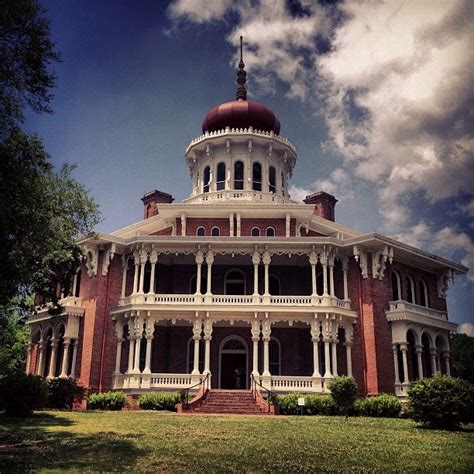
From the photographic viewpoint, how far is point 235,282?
31.5 meters

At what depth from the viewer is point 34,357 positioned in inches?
1383

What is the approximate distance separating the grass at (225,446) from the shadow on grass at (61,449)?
0.02 meters

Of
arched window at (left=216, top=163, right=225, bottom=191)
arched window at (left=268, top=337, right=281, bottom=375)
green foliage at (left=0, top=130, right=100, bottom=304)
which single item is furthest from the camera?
arched window at (left=216, top=163, right=225, bottom=191)

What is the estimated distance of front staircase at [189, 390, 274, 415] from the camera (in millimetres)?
23328

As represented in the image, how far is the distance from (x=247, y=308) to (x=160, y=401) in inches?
258

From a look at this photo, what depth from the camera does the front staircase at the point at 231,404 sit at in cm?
2333

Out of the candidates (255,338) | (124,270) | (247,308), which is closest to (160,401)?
(255,338)

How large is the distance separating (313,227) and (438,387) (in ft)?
55.2

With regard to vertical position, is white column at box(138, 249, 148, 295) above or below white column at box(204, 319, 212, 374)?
above

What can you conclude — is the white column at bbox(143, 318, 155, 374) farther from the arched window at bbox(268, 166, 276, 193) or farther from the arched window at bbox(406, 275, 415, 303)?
the arched window at bbox(406, 275, 415, 303)

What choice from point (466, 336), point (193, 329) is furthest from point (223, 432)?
point (466, 336)

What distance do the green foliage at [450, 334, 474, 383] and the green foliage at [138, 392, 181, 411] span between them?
36.3 meters

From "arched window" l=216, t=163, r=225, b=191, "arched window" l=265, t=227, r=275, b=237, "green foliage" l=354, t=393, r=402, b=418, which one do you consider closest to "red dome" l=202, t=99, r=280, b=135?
"arched window" l=216, t=163, r=225, b=191

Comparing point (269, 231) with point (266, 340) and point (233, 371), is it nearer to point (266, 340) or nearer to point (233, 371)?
point (266, 340)
